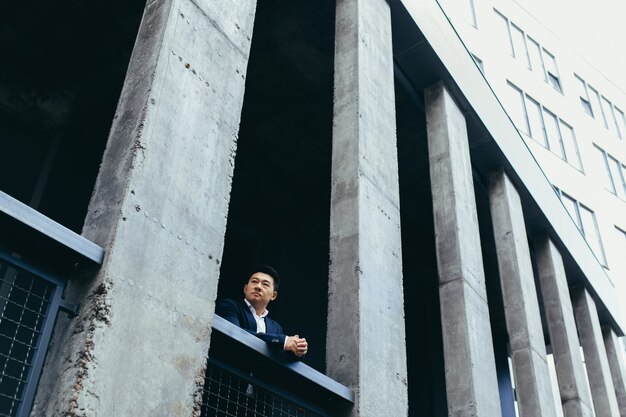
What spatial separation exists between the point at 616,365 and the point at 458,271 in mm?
10047

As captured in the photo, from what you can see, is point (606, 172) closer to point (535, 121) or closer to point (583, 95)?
point (583, 95)

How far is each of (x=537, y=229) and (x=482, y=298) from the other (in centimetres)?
549

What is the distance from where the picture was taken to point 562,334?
42.6 ft

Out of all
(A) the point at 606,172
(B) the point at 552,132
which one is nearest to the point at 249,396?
(B) the point at 552,132

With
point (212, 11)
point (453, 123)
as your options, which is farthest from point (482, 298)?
point (212, 11)

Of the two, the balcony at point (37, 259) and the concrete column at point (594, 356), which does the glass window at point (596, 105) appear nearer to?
the concrete column at point (594, 356)

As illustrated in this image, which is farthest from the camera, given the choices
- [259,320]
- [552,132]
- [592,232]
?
[552,132]

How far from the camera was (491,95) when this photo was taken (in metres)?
12.3

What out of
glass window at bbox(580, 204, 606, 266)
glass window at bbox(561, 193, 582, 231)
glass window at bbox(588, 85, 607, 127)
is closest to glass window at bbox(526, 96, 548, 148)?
glass window at bbox(561, 193, 582, 231)

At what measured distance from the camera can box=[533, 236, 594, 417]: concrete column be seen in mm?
12398

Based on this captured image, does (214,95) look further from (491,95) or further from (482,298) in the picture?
(491,95)

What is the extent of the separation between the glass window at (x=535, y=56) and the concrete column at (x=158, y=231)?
926 inches

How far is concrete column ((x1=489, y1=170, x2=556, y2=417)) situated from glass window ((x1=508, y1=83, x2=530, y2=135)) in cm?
1177

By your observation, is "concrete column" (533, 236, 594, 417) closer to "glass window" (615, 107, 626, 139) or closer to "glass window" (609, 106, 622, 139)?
"glass window" (609, 106, 622, 139)
